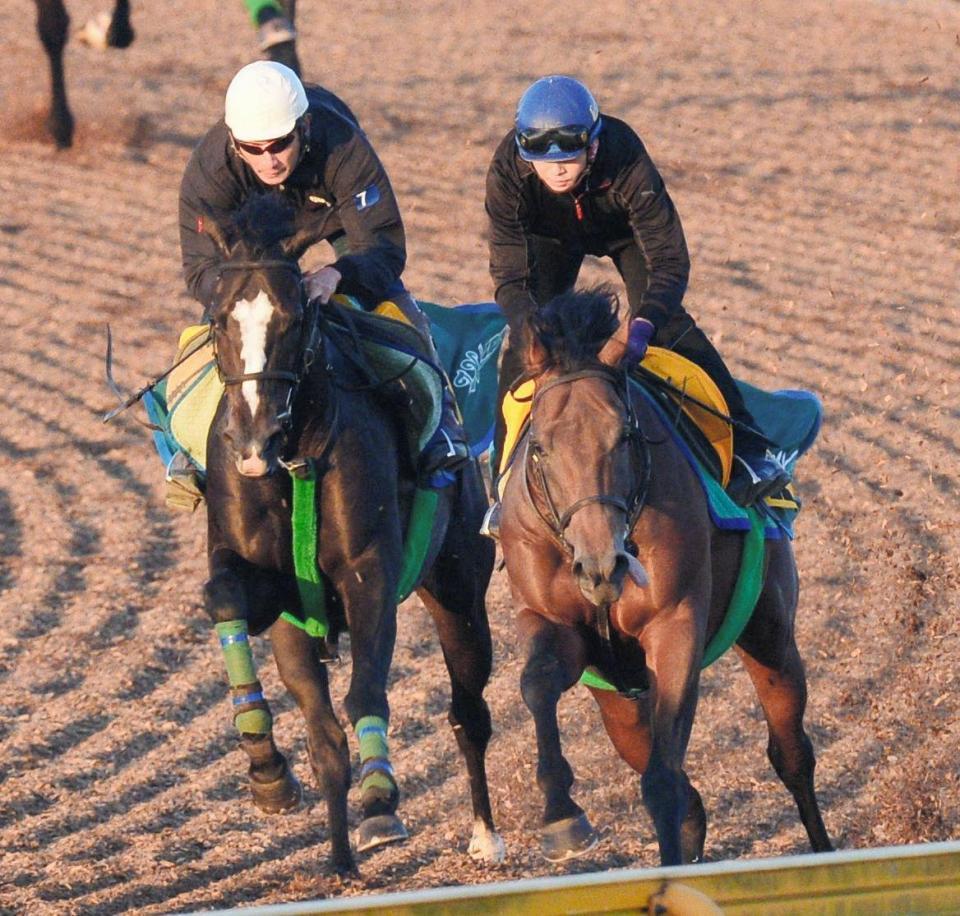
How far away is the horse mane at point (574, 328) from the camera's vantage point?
5512mm

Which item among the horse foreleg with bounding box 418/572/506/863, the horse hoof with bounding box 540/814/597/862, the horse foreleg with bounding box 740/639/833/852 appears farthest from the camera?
the horse foreleg with bounding box 418/572/506/863

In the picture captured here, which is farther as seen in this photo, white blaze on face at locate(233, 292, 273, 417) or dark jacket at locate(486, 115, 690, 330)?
dark jacket at locate(486, 115, 690, 330)

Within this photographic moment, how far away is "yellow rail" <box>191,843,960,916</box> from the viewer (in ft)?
11.9

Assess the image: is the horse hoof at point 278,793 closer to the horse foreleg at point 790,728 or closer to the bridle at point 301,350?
the bridle at point 301,350

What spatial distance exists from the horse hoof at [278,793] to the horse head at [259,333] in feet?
3.60

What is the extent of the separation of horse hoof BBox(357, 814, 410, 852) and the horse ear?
1776 millimetres

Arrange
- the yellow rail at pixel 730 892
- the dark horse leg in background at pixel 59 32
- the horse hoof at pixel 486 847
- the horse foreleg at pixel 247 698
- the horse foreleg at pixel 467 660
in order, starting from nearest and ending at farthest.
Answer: the yellow rail at pixel 730 892 < the horse foreleg at pixel 247 698 < the horse hoof at pixel 486 847 < the horse foreleg at pixel 467 660 < the dark horse leg in background at pixel 59 32

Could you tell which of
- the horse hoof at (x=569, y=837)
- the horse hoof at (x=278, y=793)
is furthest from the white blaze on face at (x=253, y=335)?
the horse hoof at (x=569, y=837)

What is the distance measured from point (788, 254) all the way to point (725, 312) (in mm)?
1686

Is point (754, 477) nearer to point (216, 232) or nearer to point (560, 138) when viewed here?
point (560, 138)

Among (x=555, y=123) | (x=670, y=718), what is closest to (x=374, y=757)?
(x=670, y=718)

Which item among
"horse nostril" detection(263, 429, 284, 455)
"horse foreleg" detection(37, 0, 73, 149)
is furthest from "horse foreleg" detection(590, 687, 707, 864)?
"horse foreleg" detection(37, 0, 73, 149)

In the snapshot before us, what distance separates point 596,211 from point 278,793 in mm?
2233

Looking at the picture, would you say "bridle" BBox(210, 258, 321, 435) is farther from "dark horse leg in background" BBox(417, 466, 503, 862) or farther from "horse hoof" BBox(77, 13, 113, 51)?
"horse hoof" BBox(77, 13, 113, 51)
